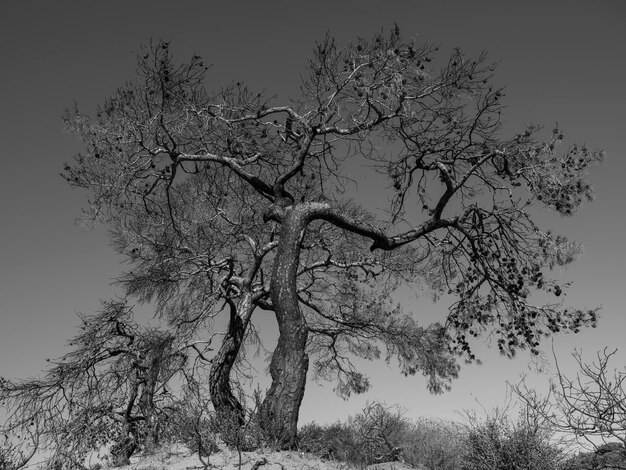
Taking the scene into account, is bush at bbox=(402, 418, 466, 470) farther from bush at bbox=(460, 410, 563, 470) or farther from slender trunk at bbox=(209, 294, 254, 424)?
slender trunk at bbox=(209, 294, 254, 424)

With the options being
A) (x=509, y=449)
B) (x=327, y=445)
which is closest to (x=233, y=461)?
(x=327, y=445)

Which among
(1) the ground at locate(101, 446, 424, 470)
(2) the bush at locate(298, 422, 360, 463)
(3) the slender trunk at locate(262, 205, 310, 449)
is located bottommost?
(1) the ground at locate(101, 446, 424, 470)

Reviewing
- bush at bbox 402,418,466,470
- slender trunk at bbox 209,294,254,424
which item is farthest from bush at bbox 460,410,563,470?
slender trunk at bbox 209,294,254,424

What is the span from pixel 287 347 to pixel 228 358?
4.06 m

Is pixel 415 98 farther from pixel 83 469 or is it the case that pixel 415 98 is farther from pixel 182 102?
pixel 83 469

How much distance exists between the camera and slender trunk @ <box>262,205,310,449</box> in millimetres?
6824

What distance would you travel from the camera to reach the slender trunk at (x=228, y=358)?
1016 centimetres

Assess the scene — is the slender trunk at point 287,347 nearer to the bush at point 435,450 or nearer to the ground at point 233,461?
the ground at point 233,461

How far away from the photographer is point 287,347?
748 cm

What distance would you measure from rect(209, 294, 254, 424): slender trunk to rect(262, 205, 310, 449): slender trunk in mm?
2856

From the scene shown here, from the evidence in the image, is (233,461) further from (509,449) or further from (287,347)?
(509,449)

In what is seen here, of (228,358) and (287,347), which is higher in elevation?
(228,358)

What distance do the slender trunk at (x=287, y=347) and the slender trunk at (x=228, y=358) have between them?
2.86m

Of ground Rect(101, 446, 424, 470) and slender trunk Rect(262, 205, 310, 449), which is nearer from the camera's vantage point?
ground Rect(101, 446, 424, 470)
